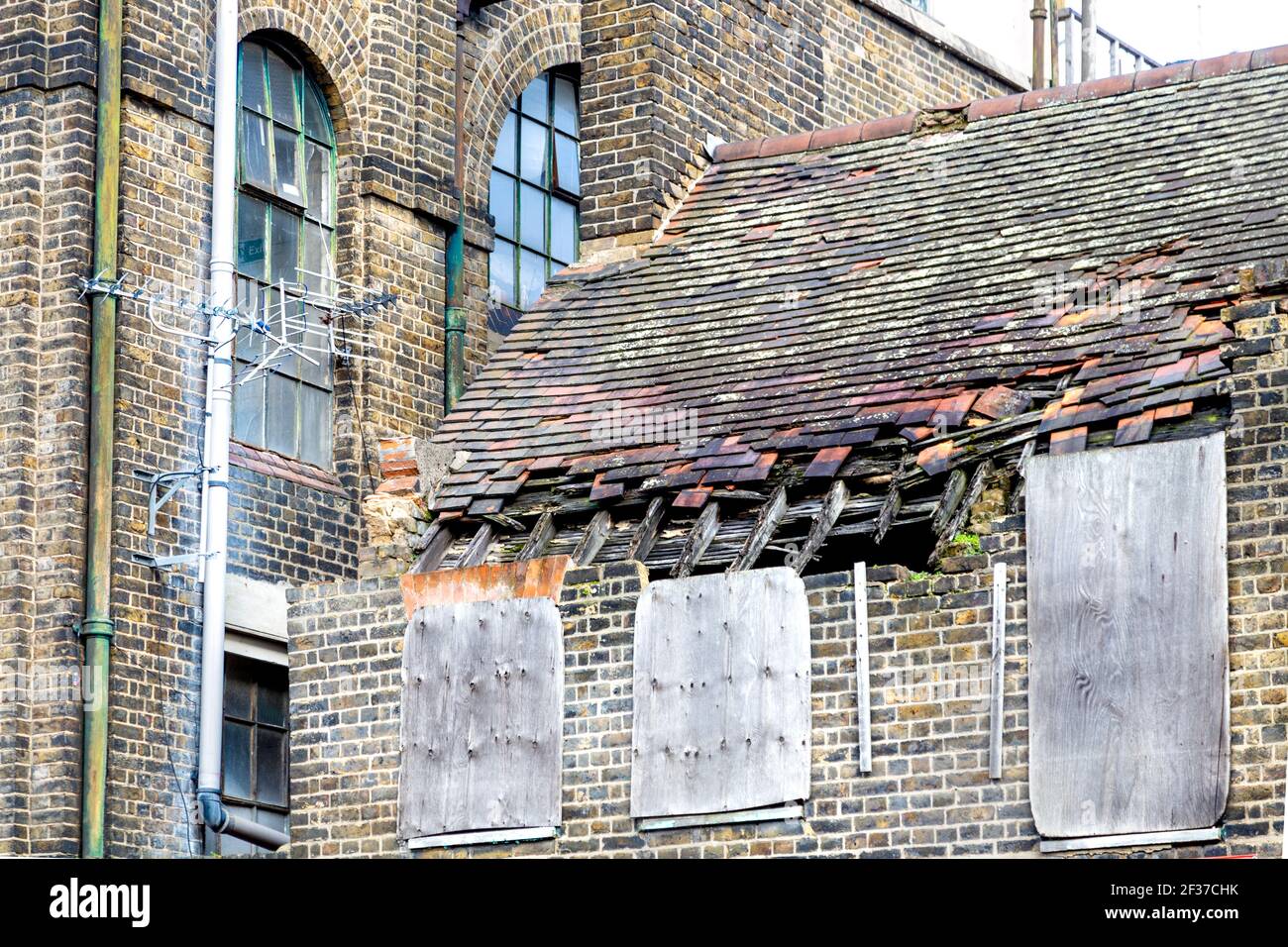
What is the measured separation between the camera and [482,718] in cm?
1370

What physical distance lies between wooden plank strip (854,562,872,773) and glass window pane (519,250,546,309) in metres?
9.85

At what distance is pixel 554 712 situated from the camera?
13578mm

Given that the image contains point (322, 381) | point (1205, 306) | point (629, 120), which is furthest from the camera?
point (322, 381)

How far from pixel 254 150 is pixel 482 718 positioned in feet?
24.6

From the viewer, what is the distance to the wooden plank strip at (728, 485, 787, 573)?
1338 cm

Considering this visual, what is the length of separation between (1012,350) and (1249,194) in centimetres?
188

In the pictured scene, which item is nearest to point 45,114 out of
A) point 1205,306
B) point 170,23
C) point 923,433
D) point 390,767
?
point 170,23

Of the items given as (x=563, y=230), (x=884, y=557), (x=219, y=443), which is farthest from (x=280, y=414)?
(x=884, y=557)

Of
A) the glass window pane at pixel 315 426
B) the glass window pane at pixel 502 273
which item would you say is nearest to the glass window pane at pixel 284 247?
the glass window pane at pixel 315 426

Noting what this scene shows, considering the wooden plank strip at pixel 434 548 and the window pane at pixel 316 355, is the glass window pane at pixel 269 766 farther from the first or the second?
the wooden plank strip at pixel 434 548

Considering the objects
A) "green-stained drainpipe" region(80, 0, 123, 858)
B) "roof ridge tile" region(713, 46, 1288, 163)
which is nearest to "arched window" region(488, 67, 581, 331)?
"roof ridge tile" region(713, 46, 1288, 163)

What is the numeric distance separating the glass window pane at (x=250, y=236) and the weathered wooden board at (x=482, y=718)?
6.18 metres

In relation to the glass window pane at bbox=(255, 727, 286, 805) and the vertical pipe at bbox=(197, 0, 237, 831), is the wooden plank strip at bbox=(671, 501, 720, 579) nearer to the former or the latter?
the vertical pipe at bbox=(197, 0, 237, 831)

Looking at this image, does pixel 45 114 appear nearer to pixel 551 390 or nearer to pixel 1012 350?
pixel 551 390
